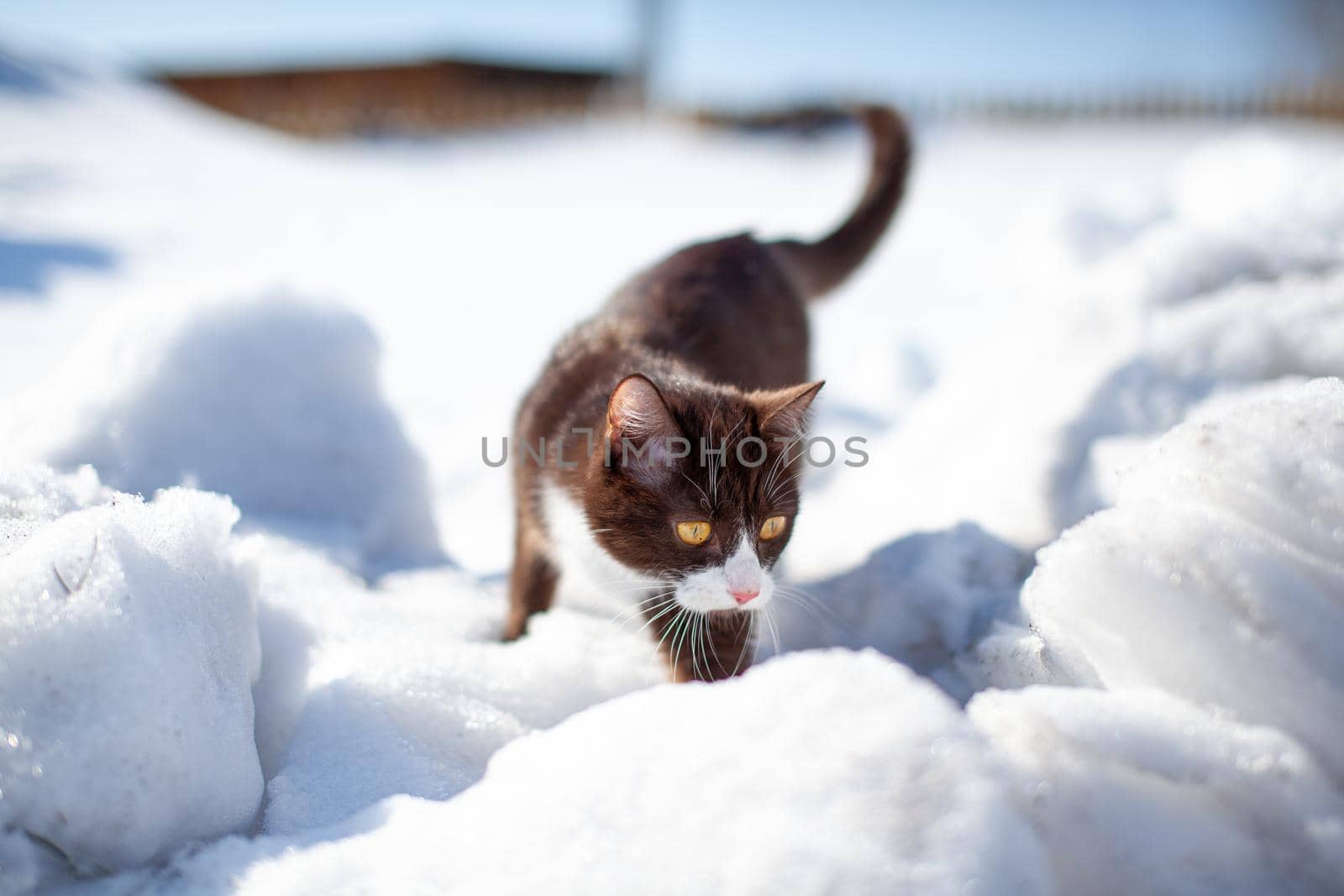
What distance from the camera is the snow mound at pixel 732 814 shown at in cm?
73

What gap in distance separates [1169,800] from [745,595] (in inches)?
25.9

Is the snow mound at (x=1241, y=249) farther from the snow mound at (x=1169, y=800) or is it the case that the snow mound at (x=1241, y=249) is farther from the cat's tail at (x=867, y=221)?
the snow mound at (x=1169, y=800)

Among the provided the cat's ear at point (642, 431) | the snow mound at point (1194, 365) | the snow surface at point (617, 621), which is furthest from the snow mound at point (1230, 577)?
the snow mound at point (1194, 365)

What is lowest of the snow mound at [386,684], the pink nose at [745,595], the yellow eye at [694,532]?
the snow mound at [386,684]

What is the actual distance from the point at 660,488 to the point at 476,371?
→ 73.5 inches

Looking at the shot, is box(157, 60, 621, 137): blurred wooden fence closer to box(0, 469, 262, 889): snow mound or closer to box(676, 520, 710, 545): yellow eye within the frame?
box(676, 520, 710, 545): yellow eye

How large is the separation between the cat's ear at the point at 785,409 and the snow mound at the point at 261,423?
90 cm

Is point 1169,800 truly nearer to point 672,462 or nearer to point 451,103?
point 672,462

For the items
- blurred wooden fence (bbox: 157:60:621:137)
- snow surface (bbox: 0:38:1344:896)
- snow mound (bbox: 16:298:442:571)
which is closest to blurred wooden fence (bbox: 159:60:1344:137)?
blurred wooden fence (bbox: 157:60:621:137)

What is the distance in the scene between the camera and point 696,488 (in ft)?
4.54

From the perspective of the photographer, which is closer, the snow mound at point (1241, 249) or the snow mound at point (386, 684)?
A: the snow mound at point (386, 684)

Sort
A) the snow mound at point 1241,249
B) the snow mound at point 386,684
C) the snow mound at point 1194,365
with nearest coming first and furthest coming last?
the snow mound at point 386,684 < the snow mound at point 1194,365 < the snow mound at point 1241,249

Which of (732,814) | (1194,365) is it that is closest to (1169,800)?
(732,814)

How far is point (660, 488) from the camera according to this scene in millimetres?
1424
